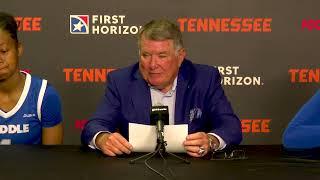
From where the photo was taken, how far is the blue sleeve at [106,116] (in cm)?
199

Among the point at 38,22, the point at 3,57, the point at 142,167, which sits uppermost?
the point at 38,22

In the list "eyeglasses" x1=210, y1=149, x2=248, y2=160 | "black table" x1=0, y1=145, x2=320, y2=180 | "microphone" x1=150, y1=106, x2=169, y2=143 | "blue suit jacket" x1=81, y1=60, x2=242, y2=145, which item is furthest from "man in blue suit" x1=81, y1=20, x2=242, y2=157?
"microphone" x1=150, y1=106, x2=169, y2=143

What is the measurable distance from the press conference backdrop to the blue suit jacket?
89 centimetres

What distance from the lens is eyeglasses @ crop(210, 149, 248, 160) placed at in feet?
5.87

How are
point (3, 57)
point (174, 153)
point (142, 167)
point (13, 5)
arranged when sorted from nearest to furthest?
point (142, 167), point (174, 153), point (3, 57), point (13, 5)

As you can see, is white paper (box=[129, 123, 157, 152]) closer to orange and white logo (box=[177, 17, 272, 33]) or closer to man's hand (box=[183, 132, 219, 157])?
man's hand (box=[183, 132, 219, 157])

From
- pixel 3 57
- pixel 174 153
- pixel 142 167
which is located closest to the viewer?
pixel 142 167

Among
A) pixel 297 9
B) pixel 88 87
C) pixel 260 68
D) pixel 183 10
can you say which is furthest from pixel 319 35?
pixel 88 87

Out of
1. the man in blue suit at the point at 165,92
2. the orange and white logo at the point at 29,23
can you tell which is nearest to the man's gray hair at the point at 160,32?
the man in blue suit at the point at 165,92

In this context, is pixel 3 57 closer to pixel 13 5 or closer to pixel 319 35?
pixel 13 5

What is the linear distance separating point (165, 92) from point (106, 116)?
0.32 m

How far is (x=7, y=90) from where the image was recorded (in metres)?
2.20

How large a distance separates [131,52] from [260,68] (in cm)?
87

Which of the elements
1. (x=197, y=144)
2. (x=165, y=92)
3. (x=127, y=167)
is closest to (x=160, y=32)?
(x=165, y=92)
